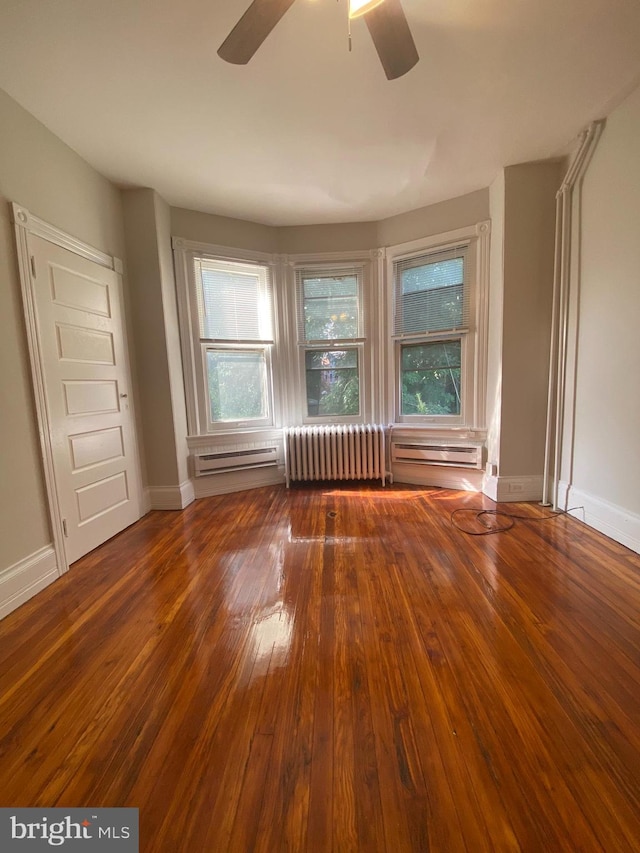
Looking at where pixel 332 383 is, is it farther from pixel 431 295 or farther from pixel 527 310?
pixel 527 310

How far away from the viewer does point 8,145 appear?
1912 mm

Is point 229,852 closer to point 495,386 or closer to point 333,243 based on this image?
point 495,386

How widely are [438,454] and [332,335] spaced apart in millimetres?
1733

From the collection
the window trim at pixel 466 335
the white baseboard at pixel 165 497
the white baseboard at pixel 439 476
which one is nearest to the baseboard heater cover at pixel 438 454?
the white baseboard at pixel 439 476

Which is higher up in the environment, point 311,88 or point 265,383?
point 311,88

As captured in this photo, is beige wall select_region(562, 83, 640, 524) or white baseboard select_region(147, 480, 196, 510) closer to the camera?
beige wall select_region(562, 83, 640, 524)

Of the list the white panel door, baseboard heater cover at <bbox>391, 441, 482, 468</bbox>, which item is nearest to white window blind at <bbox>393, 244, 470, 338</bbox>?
baseboard heater cover at <bbox>391, 441, 482, 468</bbox>

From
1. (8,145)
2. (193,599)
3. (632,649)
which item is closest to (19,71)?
(8,145)

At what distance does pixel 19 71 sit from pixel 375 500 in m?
3.68

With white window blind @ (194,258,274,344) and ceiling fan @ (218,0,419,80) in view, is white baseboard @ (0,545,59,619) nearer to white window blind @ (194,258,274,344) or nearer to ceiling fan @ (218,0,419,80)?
white window blind @ (194,258,274,344)

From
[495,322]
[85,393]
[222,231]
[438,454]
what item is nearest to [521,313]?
[495,322]

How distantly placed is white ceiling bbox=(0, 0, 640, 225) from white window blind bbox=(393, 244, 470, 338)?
0.69 meters

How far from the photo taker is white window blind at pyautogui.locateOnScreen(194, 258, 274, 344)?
11.2 feet

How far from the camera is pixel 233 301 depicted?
3.57 meters
